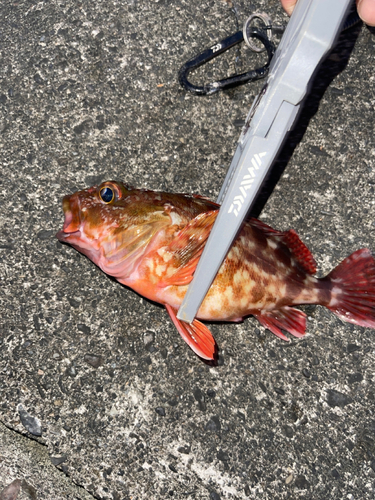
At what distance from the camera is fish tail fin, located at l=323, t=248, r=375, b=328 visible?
3.12 meters

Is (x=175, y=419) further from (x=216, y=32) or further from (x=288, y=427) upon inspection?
(x=216, y=32)

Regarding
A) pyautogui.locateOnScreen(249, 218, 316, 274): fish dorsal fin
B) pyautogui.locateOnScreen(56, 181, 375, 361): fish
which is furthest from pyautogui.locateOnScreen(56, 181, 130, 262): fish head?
pyautogui.locateOnScreen(249, 218, 316, 274): fish dorsal fin

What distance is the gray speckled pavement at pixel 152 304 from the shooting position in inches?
112

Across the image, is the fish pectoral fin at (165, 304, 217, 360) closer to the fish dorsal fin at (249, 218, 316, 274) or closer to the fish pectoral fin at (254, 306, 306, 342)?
the fish pectoral fin at (254, 306, 306, 342)

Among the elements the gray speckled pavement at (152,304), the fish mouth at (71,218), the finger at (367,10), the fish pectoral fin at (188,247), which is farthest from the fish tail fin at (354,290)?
the fish mouth at (71,218)

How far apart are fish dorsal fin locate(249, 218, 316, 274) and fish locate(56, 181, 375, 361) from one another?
0.32 ft

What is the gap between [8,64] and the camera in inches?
136

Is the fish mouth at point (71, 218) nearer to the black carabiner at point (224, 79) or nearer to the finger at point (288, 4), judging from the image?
the black carabiner at point (224, 79)

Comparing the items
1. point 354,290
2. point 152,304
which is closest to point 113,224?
point 152,304

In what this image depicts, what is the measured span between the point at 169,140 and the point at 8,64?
1393 mm

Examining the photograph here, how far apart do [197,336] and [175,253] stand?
22.3 inches

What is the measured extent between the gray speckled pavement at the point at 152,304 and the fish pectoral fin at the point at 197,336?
25 centimetres

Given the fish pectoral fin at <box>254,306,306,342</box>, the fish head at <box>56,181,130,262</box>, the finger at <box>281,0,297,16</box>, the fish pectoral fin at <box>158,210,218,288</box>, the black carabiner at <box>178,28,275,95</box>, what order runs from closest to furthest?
the fish pectoral fin at <box>158,210,218,288</box>
the fish head at <box>56,181,130,262</box>
the fish pectoral fin at <box>254,306,306,342</box>
the finger at <box>281,0,297,16</box>
the black carabiner at <box>178,28,275,95</box>

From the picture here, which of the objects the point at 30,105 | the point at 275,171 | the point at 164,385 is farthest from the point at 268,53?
the point at 164,385
